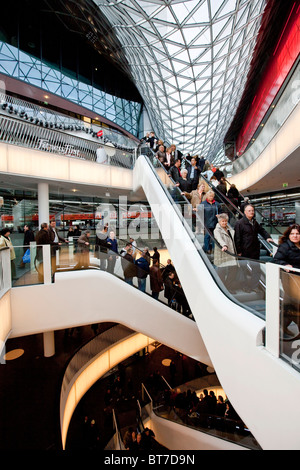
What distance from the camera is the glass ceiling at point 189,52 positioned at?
1859cm

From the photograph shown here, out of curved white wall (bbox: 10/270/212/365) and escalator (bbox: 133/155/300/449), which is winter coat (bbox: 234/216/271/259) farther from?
curved white wall (bbox: 10/270/212/365)

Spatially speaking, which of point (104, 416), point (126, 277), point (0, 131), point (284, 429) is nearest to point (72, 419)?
point (104, 416)

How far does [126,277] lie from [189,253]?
416 cm

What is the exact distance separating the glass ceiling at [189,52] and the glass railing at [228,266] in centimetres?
2062

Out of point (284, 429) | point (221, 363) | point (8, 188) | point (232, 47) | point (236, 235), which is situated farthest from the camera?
point (232, 47)

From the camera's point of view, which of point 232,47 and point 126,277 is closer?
point 126,277

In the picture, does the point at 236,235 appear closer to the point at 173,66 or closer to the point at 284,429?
the point at 284,429

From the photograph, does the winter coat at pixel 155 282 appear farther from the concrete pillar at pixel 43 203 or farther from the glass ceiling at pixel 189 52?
the glass ceiling at pixel 189 52

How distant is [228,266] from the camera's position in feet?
14.8

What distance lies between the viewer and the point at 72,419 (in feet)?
39.9

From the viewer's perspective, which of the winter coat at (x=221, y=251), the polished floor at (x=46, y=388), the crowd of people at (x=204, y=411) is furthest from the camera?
the crowd of people at (x=204, y=411)

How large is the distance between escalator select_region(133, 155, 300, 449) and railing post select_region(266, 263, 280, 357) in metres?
0.13

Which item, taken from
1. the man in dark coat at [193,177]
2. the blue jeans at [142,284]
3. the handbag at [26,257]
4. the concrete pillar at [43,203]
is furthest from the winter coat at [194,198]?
the concrete pillar at [43,203]

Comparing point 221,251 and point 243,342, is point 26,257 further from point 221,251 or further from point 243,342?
point 243,342
